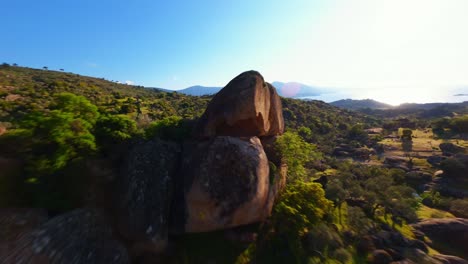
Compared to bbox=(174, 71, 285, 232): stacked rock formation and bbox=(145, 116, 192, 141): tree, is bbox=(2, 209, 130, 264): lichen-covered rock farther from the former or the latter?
bbox=(145, 116, 192, 141): tree

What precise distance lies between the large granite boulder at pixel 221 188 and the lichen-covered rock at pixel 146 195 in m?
1.44

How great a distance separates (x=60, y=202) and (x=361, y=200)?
131 feet

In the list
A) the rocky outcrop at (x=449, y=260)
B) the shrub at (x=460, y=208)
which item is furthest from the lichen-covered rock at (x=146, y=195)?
the shrub at (x=460, y=208)

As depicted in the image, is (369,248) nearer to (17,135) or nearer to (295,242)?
(295,242)

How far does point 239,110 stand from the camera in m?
22.0

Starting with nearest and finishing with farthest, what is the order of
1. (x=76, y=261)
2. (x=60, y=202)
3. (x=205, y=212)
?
(x=76, y=261)
(x=60, y=202)
(x=205, y=212)

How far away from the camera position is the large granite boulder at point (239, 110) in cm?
2204

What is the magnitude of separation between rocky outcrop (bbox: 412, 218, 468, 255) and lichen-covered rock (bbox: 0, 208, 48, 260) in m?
43.4

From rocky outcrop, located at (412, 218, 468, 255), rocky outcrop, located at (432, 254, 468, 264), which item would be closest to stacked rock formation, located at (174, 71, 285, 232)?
rocky outcrop, located at (432, 254, 468, 264)

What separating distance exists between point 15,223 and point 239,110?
19677mm

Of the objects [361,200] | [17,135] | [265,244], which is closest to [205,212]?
[265,244]

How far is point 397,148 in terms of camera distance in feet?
259

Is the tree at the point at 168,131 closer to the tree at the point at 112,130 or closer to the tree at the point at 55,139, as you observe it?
the tree at the point at 112,130

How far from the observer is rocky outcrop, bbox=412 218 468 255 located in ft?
89.8
